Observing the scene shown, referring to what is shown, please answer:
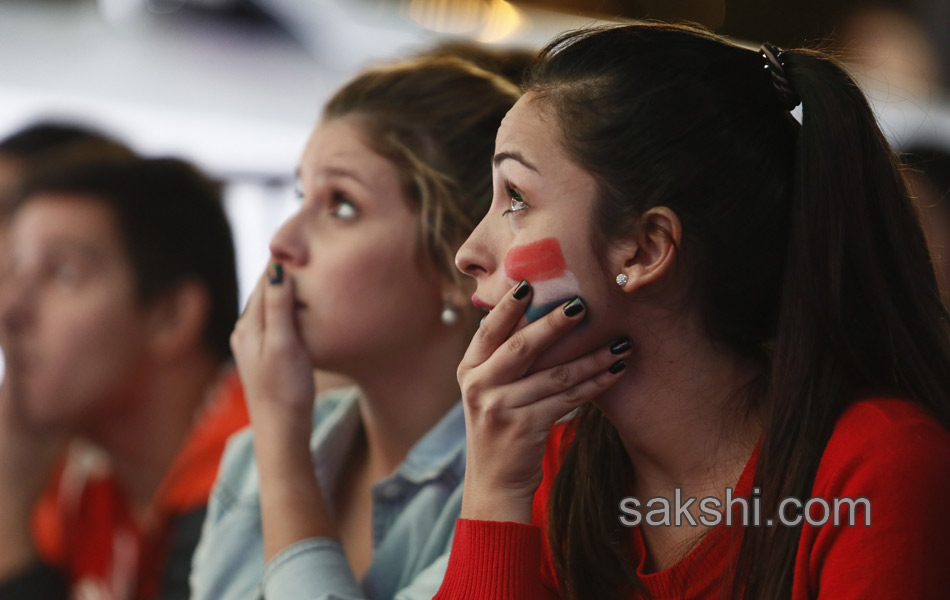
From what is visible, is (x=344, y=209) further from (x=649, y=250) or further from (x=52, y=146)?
(x=52, y=146)

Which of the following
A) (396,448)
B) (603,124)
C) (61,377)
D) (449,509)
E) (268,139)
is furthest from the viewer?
(268,139)

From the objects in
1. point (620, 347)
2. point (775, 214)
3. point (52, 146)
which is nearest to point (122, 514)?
point (52, 146)

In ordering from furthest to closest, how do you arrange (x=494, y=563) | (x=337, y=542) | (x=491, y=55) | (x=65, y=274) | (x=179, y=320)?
(x=179, y=320) → (x=65, y=274) → (x=491, y=55) → (x=337, y=542) → (x=494, y=563)

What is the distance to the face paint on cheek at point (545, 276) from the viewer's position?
0.77 m

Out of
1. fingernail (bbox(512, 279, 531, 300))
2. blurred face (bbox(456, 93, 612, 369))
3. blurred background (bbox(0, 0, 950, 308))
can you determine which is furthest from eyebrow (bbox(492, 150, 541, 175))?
blurred background (bbox(0, 0, 950, 308))

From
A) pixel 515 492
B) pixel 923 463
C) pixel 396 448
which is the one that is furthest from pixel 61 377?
pixel 923 463

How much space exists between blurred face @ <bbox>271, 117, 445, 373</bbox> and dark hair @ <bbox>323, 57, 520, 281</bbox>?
0.07 ft

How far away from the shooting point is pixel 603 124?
767mm

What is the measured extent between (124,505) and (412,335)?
0.93 m

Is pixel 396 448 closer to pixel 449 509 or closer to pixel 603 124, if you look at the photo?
pixel 449 509

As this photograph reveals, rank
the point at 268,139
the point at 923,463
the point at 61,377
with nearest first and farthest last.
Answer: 1. the point at 923,463
2. the point at 61,377
3. the point at 268,139

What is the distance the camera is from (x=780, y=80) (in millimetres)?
776

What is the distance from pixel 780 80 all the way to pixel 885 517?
0.39 m

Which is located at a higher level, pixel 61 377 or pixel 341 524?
pixel 341 524
